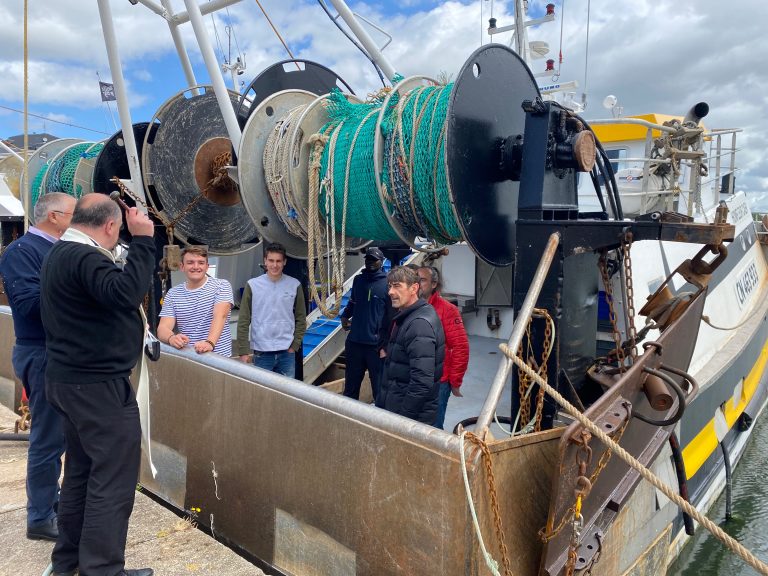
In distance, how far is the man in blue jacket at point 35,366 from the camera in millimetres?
3014

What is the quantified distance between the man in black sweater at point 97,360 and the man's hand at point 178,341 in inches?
41.9

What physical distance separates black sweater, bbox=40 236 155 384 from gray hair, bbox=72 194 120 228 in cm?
11

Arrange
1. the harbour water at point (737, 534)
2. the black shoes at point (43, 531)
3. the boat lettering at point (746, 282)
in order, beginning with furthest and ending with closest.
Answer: the boat lettering at point (746, 282) < the harbour water at point (737, 534) < the black shoes at point (43, 531)

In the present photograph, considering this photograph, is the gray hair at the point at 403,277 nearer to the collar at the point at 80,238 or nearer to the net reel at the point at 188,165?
the collar at the point at 80,238

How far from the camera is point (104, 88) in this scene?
11.5 m

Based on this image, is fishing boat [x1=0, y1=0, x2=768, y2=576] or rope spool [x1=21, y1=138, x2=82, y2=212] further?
rope spool [x1=21, y1=138, x2=82, y2=212]

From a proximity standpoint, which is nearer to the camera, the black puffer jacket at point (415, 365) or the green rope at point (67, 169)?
the black puffer jacket at point (415, 365)

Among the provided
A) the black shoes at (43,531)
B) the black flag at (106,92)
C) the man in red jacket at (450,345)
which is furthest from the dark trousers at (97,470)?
the black flag at (106,92)

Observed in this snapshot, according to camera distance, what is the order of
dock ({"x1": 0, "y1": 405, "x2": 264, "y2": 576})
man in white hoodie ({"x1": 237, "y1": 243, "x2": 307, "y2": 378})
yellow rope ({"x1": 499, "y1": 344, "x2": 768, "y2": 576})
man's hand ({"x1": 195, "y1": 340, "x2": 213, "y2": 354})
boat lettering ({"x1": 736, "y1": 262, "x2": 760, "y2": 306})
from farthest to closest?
1. boat lettering ({"x1": 736, "y1": 262, "x2": 760, "y2": 306})
2. man in white hoodie ({"x1": 237, "y1": 243, "x2": 307, "y2": 378})
3. man's hand ({"x1": 195, "y1": 340, "x2": 213, "y2": 354})
4. dock ({"x1": 0, "y1": 405, "x2": 264, "y2": 576})
5. yellow rope ({"x1": 499, "y1": 344, "x2": 768, "y2": 576})

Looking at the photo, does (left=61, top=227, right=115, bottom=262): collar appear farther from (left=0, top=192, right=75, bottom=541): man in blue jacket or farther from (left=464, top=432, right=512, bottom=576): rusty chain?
(left=464, top=432, right=512, bottom=576): rusty chain

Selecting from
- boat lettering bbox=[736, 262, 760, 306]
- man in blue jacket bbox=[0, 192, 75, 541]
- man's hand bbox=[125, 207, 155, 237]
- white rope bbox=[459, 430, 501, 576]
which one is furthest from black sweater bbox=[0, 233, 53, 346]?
boat lettering bbox=[736, 262, 760, 306]

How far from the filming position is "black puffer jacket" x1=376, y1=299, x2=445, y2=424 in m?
3.47

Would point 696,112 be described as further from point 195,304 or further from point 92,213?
point 92,213

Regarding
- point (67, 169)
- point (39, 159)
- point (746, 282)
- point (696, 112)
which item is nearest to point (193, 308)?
point (67, 169)
